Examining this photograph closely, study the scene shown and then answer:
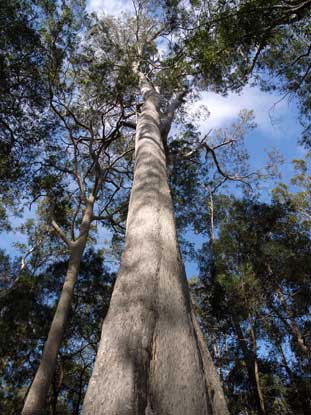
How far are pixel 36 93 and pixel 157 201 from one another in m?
6.37

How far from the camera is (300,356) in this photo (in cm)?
851

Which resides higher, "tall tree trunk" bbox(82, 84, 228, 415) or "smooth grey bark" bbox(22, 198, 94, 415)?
"smooth grey bark" bbox(22, 198, 94, 415)

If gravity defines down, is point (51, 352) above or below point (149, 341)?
above

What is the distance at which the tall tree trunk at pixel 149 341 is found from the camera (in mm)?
990

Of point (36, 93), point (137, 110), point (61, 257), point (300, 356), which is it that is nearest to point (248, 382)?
point (300, 356)

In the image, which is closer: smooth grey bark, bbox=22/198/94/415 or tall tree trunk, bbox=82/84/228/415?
tall tree trunk, bbox=82/84/228/415

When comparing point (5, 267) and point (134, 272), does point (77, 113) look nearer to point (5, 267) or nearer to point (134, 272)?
point (5, 267)

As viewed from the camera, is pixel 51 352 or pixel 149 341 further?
pixel 51 352

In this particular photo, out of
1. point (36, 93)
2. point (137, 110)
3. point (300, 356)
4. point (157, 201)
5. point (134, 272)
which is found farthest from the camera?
point (300, 356)

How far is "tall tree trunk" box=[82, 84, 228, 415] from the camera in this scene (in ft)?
3.25

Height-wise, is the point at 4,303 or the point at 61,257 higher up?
the point at 61,257

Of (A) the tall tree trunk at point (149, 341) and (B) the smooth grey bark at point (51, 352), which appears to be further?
(B) the smooth grey bark at point (51, 352)

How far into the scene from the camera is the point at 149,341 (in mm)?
1173

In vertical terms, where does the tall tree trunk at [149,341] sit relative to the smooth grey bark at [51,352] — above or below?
below
